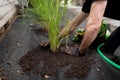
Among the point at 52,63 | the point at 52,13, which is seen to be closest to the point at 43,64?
the point at 52,63

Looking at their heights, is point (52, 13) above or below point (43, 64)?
above

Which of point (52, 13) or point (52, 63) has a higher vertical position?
point (52, 13)

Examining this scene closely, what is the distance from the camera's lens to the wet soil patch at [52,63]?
155 cm

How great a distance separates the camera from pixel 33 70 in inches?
61.0

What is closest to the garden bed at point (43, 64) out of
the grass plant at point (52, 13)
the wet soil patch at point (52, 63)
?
the wet soil patch at point (52, 63)

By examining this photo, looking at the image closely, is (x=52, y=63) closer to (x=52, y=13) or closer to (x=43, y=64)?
(x=43, y=64)

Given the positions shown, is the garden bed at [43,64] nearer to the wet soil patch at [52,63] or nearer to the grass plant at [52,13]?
the wet soil patch at [52,63]

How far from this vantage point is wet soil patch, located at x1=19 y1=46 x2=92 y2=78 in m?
1.55

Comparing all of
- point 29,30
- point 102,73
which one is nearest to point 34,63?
point 102,73

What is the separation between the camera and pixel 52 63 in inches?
64.8

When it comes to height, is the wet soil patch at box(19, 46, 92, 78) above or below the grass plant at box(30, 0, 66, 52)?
below

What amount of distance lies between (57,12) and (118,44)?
0.77 m

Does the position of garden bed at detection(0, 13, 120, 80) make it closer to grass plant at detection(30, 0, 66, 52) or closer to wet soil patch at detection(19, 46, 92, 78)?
wet soil patch at detection(19, 46, 92, 78)

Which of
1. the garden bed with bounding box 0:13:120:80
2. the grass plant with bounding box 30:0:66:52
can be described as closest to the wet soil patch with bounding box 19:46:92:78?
the garden bed with bounding box 0:13:120:80
